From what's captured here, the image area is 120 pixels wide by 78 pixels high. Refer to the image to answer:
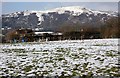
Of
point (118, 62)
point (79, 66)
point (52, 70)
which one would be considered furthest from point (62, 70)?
point (118, 62)

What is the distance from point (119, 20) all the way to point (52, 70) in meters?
104

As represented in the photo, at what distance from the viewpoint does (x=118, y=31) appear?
92.6 m

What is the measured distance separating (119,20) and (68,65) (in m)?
102

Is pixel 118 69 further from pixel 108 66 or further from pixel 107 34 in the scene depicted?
pixel 107 34

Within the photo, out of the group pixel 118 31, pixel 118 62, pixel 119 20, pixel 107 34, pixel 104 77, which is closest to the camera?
pixel 104 77

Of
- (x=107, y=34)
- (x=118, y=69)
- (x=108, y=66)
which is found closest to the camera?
(x=118, y=69)

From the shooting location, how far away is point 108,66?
16.5 m

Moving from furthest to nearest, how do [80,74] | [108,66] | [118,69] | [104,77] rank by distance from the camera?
1. [108,66]
2. [118,69]
3. [80,74]
4. [104,77]

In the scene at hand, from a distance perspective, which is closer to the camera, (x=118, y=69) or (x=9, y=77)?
(x=9, y=77)

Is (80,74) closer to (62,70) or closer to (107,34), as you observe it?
(62,70)

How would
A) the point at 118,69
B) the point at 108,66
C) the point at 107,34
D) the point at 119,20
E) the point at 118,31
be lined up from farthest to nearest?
the point at 119,20 < the point at 107,34 < the point at 118,31 < the point at 108,66 < the point at 118,69

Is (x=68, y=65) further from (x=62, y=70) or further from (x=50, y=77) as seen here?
(x=50, y=77)

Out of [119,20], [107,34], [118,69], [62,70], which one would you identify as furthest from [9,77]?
[119,20]

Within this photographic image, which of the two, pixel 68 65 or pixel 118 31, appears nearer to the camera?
pixel 68 65
